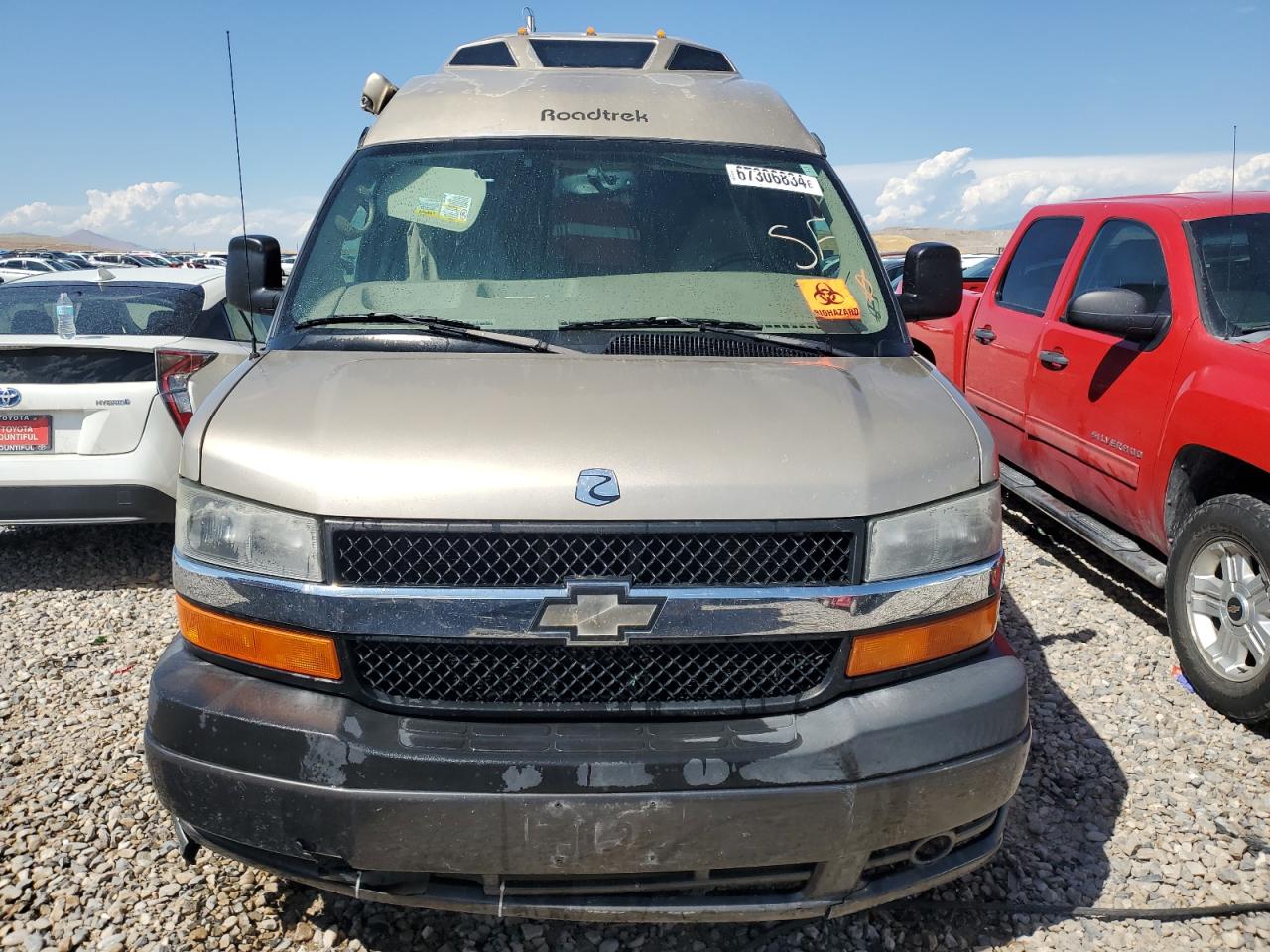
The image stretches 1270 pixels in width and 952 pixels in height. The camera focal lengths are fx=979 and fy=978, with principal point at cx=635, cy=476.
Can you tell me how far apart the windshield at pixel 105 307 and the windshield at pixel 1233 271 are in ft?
17.5

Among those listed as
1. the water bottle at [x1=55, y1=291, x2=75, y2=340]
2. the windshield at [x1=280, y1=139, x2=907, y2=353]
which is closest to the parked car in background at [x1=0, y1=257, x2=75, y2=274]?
the water bottle at [x1=55, y1=291, x2=75, y2=340]

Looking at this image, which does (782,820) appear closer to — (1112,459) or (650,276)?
(650,276)

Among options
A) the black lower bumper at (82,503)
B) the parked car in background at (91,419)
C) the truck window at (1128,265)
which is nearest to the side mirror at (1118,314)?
the truck window at (1128,265)

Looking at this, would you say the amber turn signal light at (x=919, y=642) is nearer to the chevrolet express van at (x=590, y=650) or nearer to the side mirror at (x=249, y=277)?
the chevrolet express van at (x=590, y=650)

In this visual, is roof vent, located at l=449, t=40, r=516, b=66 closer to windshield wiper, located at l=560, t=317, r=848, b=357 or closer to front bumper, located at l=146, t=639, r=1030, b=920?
windshield wiper, located at l=560, t=317, r=848, b=357

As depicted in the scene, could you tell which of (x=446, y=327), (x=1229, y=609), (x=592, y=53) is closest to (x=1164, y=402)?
(x=1229, y=609)

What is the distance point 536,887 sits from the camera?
2.19 m

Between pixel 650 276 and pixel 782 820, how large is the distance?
177 cm

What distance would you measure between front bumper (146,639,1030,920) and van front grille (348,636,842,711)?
2.4 inches

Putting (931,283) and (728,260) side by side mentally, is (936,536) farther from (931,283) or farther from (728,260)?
(931,283)

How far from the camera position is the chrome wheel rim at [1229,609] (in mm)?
3723

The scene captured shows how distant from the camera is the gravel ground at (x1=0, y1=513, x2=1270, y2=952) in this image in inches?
107

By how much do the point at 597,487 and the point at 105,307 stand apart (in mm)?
4706

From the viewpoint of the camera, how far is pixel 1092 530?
5.02 m
